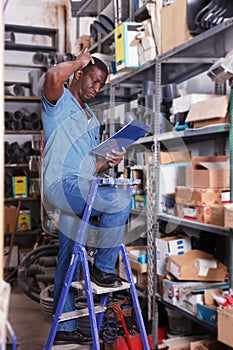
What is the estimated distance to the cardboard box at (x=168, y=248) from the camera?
8.91ft

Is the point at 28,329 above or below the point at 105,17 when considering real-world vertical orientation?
below

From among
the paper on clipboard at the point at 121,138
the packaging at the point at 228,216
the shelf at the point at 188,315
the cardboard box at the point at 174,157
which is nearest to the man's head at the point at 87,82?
the paper on clipboard at the point at 121,138

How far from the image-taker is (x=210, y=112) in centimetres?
236

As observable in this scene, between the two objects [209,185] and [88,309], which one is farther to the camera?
[209,185]

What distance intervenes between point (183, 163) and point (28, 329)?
1.31m

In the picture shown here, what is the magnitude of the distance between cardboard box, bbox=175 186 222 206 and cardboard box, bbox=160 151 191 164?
21cm

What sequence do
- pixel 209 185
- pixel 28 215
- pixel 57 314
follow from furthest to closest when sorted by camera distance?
pixel 28 215 → pixel 209 185 → pixel 57 314

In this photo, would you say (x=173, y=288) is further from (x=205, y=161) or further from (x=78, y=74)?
(x=78, y=74)

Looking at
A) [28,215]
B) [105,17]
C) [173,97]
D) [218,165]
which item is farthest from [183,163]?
[28,215]

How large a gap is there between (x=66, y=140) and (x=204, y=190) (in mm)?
1013

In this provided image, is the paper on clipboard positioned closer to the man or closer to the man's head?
the man

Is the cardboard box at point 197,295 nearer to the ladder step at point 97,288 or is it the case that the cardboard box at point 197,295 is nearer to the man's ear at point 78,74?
the ladder step at point 97,288

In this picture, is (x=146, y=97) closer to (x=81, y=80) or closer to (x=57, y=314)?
(x=81, y=80)

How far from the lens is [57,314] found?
1840 millimetres
